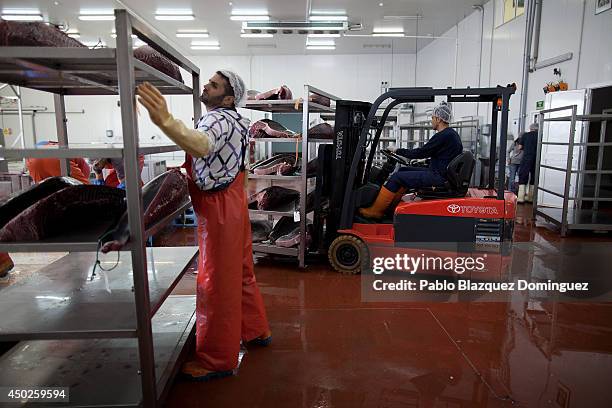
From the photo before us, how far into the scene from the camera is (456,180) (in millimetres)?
5109

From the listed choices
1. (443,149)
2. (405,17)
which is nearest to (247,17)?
(405,17)

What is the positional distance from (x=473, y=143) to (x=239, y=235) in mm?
10739

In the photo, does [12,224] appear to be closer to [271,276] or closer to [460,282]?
[271,276]

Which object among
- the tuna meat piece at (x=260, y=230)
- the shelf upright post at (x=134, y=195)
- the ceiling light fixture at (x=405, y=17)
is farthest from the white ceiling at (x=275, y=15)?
the shelf upright post at (x=134, y=195)

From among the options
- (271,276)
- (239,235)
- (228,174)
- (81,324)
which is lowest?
(271,276)

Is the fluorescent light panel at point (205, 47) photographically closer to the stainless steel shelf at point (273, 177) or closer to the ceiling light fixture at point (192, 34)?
the ceiling light fixture at point (192, 34)

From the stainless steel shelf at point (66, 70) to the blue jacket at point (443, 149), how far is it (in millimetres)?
3324

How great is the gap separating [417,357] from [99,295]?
2521 mm

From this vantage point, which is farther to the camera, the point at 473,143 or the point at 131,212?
the point at 473,143

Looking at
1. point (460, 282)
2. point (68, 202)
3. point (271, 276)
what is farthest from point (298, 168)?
point (68, 202)

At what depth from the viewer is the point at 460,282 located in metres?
5.20

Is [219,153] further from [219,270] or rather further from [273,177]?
[273,177]

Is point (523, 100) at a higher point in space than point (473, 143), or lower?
higher

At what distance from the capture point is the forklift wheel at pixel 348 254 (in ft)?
17.8
